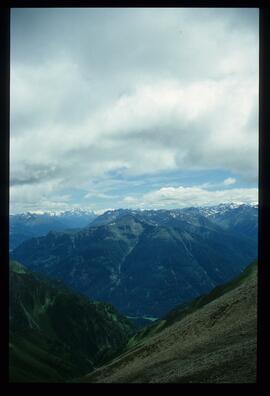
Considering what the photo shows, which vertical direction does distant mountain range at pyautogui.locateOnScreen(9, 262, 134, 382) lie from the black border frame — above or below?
below

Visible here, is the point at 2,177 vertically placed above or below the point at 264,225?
above

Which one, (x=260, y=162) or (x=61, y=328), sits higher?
(x=260, y=162)

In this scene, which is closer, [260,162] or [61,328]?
[260,162]

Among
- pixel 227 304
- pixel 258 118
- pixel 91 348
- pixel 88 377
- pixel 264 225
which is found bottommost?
pixel 91 348

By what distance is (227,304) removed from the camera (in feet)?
174

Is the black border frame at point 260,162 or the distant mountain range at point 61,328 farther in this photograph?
the distant mountain range at point 61,328

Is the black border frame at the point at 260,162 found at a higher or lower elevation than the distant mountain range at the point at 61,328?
higher

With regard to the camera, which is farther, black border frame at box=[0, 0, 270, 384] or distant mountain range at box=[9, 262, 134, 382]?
distant mountain range at box=[9, 262, 134, 382]
